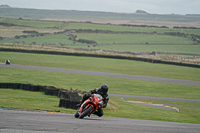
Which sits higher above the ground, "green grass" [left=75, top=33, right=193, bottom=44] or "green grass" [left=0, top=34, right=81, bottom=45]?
"green grass" [left=75, top=33, right=193, bottom=44]

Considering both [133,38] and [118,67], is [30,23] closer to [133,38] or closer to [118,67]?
[133,38]

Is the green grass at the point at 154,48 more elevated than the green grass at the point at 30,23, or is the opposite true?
the green grass at the point at 30,23

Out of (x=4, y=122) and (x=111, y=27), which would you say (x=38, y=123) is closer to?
(x=4, y=122)

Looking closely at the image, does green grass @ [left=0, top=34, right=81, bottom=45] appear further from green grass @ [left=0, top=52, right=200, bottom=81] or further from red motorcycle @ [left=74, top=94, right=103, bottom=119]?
red motorcycle @ [left=74, top=94, right=103, bottom=119]

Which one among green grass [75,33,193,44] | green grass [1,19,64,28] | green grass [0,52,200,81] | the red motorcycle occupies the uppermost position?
green grass [1,19,64,28]

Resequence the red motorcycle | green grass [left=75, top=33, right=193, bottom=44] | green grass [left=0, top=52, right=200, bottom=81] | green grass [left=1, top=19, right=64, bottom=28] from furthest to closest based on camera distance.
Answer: green grass [left=1, top=19, right=64, bottom=28]
green grass [left=75, top=33, right=193, bottom=44]
green grass [left=0, top=52, right=200, bottom=81]
the red motorcycle

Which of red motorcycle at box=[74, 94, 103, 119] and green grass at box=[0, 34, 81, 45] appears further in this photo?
green grass at box=[0, 34, 81, 45]

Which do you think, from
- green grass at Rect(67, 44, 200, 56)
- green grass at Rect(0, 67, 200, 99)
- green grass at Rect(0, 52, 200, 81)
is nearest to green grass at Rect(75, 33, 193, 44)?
green grass at Rect(67, 44, 200, 56)

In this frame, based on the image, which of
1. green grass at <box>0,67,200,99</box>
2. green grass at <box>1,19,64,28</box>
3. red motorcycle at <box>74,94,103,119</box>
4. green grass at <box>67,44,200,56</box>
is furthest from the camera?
green grass at <box>1,19,64,28</box>

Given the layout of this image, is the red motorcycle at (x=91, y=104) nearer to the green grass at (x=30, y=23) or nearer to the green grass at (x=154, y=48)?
the green grass at (x=154, y=48)

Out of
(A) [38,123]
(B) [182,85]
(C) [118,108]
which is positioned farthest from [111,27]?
(A) [38,123]

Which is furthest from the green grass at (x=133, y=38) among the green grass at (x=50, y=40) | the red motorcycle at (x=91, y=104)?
the red motorcycle at (x=91, y=104)

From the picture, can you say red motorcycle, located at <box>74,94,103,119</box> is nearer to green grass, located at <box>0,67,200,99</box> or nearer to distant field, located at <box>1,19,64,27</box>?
green grass, located at <box>0,67,200,99</box>

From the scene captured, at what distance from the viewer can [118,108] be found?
18047 mm
